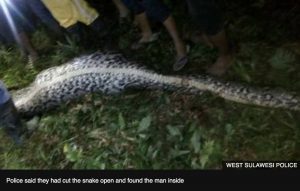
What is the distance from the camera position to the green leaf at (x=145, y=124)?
13.3 feet

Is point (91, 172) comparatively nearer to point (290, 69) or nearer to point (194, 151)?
point (194, 151)

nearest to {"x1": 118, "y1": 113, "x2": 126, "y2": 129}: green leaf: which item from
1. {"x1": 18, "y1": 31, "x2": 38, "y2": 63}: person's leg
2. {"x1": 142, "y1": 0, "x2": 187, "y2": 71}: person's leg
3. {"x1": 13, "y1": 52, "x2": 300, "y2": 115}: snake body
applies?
{"x1": 13, "y1": 52, "x2": 300, "y2": 115}: snake body

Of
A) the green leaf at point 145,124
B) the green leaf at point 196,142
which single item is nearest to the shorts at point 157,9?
the green leaf at point 145,124

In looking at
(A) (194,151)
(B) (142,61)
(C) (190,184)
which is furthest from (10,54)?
(C) (190,184)

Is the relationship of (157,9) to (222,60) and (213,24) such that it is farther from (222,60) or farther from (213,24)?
(222,60)

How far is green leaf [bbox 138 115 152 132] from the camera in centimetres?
405

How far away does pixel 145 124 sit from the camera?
405 cm

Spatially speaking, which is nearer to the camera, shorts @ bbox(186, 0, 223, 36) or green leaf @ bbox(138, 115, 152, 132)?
shorts @ bbox(186, 0, 223, 36)

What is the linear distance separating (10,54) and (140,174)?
236cm

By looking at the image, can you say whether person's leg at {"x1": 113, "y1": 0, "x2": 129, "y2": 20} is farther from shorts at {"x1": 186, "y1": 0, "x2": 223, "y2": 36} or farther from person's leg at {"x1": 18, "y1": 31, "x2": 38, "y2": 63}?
shorts at {"x1": 186, "y1": 0, "x2": 223, "y2": 36}

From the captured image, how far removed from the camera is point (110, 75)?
446 cm

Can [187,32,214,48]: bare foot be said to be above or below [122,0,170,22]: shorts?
below

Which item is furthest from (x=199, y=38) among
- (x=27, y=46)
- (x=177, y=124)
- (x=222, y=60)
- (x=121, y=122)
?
(x=27, y=46)

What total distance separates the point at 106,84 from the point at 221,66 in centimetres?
105
